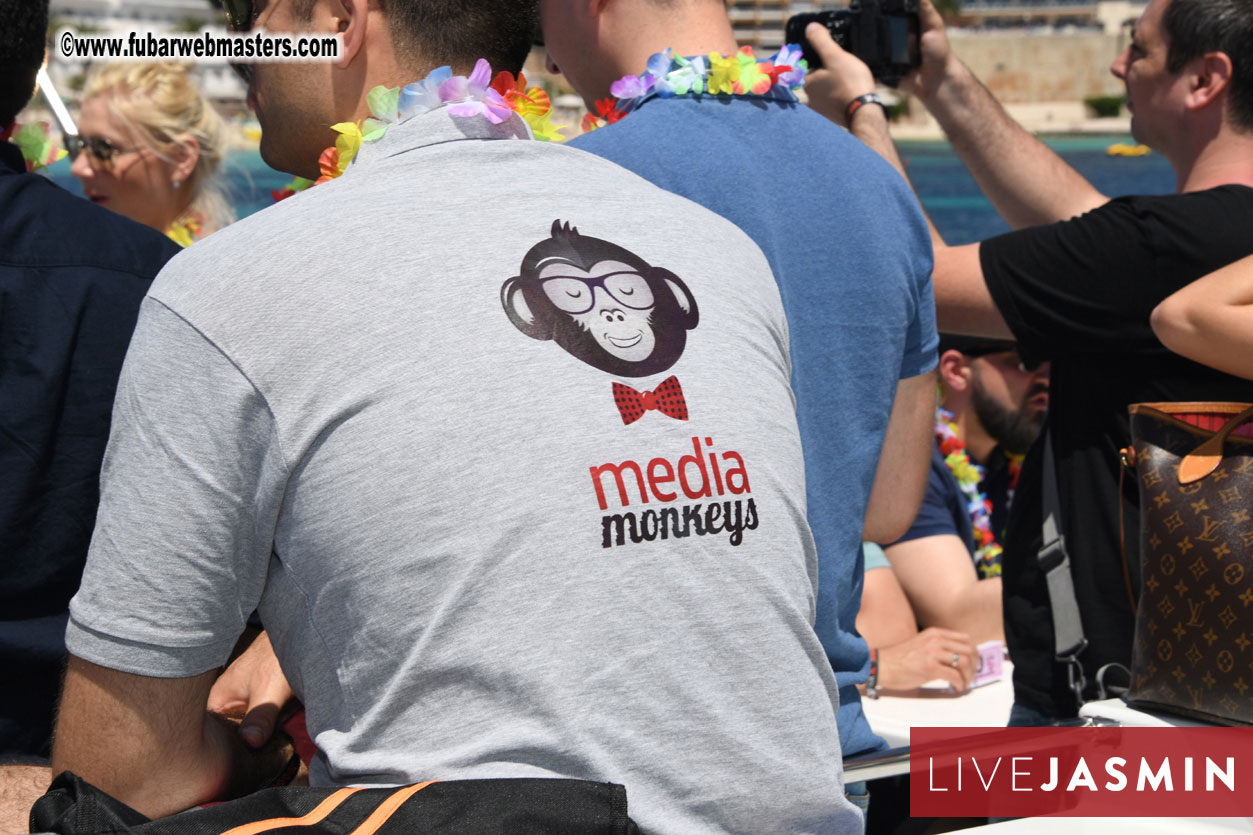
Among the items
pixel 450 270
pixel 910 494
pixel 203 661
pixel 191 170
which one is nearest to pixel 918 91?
pixel 910 494

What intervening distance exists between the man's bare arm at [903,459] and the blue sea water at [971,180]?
53.0ft

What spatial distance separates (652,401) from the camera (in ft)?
4.09

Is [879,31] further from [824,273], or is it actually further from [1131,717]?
[1131,717]

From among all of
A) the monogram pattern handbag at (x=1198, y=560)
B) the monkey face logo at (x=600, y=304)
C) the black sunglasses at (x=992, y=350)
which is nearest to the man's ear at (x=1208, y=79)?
the monogram pattern handbag at (x=1198, y=560)

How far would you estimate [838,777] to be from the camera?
134 cm

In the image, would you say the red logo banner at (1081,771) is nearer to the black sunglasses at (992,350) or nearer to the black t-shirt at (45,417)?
the black t-shirt at (45,417)

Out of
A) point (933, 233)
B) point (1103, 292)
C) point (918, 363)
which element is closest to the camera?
point (918, 363)

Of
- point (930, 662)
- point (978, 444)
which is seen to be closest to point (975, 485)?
point (978, 444)

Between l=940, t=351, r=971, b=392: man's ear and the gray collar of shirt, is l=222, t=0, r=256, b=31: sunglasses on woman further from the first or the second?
l=940, t=351, r=971, b=392: man's ear

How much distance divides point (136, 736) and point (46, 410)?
0.56 meters

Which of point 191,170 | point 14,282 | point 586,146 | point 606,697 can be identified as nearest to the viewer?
point 606,697

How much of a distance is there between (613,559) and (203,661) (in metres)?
0.41

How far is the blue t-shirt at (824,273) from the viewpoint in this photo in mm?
1771

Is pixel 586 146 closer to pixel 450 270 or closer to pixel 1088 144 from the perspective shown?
pixel 450 270
